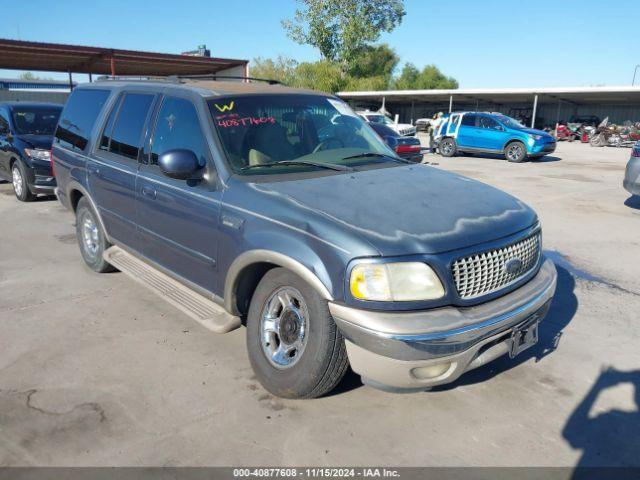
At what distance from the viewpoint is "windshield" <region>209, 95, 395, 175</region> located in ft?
11.4

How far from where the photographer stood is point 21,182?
29.8 feet

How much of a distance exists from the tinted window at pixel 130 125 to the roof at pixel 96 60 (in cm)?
1383

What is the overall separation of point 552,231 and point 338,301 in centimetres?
587

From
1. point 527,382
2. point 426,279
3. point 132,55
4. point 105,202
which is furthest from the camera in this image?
point 132,55

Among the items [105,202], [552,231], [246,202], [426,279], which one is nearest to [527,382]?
[426,279]

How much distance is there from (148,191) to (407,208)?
2140 millimetres

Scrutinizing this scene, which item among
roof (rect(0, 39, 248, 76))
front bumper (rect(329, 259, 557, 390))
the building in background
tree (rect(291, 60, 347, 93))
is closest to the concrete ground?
front bumper (rect(329, 259, 557, 390))

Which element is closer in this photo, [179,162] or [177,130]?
[179,162]

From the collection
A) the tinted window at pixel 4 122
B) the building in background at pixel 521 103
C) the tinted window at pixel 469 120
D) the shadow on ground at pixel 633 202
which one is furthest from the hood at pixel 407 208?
the building in background at pixel 521 103

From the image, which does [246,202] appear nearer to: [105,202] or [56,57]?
[105,202]

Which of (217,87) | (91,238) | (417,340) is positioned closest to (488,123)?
(91,238)

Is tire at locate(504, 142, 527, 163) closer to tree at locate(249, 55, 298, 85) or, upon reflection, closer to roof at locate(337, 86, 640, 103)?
roof at locate(337, 86, 640, 103)

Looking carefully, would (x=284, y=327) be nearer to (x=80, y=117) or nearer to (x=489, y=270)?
(x=489, y=270)

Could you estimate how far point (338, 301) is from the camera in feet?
8.52
